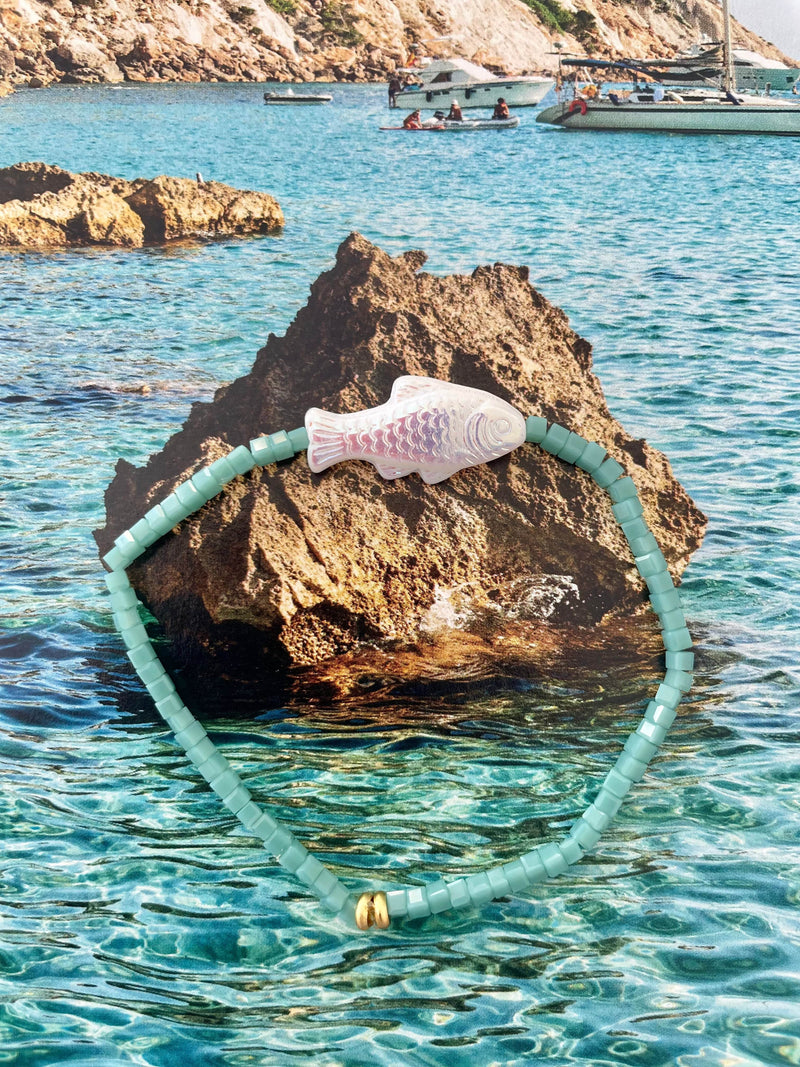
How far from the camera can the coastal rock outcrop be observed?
207cm

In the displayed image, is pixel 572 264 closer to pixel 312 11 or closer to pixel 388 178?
pixel 388 178

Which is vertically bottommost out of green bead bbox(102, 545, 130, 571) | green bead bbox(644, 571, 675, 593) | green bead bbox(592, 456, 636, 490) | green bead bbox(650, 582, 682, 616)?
green bead bbox(650, 582, 682, 616)

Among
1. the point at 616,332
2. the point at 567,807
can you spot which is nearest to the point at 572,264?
the point at 616,332

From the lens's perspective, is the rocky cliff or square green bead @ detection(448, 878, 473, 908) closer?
square green bead @ detection(448, 878, 473, 908)

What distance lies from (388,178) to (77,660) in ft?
5.65

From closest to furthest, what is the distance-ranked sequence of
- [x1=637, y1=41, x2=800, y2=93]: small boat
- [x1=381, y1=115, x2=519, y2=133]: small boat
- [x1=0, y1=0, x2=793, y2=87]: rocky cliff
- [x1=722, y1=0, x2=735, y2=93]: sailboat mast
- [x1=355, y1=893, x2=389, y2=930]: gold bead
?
[x1=355, y1=893, x2=389, y2=930]: gold bead < [x1=0, y1=0, x2=793, y2=87]: rocky cliff < [x1=722, y1=0, x2=735, y2=93]: sailboat mast < [x1=381, y1=115, x2=519, y2=133]: small boat < [x1=637, y1=41, x2=800, y2=93]: small boat

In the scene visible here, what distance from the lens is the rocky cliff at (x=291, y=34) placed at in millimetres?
2875

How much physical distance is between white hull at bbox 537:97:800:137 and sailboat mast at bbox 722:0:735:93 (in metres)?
0.14

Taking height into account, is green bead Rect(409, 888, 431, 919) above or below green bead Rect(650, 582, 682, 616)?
below

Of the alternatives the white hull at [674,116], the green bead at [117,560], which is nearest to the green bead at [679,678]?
the green bead at [117,560]

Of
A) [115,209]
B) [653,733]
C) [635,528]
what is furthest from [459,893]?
[115,209]

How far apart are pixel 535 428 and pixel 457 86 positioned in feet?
6.15

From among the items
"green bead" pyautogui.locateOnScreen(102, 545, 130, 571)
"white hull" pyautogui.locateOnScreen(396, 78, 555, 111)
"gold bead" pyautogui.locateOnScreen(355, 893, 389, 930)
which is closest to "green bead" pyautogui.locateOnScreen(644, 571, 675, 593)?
"gold bead" pyautogui.locateOnScreen(355, 893, 389, 930)

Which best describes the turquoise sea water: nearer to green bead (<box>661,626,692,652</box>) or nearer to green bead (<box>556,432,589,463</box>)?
green bead (<box>661,626,692,652</box>)
